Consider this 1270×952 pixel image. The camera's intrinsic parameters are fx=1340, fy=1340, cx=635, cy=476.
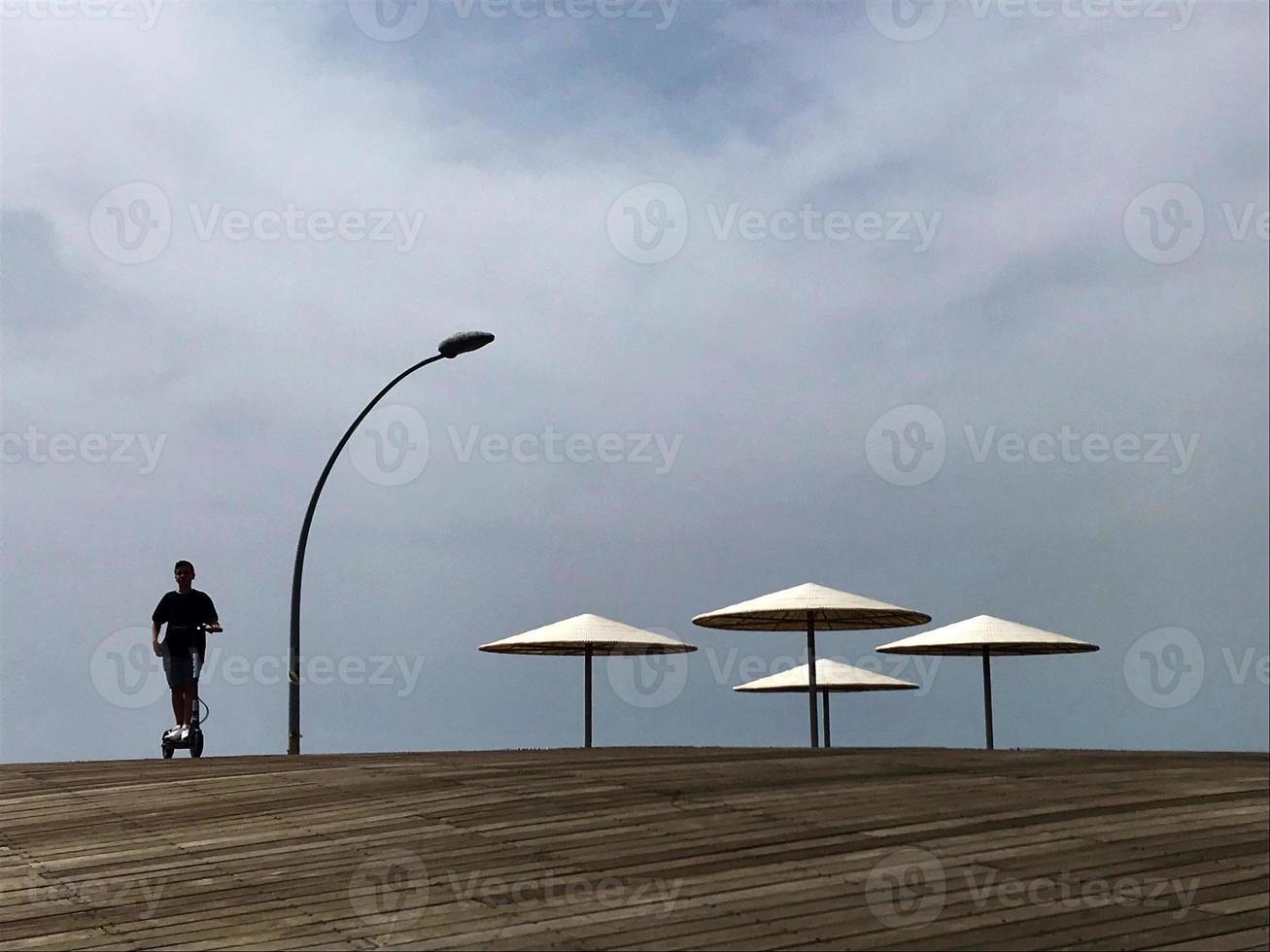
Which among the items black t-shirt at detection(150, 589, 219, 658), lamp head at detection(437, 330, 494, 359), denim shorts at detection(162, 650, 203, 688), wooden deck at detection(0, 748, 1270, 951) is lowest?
wooden deck at detection(0, 748, 1270, 951)

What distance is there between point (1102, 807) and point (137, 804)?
6.89 meters

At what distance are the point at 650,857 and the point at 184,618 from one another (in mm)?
7495

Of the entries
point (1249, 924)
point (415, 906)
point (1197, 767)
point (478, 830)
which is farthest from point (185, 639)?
point (1249, 924)

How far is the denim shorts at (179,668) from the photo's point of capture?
1364 centimetres

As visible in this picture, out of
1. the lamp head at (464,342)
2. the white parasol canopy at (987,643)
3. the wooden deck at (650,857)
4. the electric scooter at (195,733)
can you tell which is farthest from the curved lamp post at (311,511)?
the white parasol canopy at (987,643)

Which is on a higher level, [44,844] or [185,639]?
[185,639]

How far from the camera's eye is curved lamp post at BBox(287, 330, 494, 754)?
55.3 ft

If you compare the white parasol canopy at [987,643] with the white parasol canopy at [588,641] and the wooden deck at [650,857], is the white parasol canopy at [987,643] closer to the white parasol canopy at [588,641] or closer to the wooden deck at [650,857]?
the white parasol canopy at [588,641]

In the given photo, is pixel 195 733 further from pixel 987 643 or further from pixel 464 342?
pixel 987 643

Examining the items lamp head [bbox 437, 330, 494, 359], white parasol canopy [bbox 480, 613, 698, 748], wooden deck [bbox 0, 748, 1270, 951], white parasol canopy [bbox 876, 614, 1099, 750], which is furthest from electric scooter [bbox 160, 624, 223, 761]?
white parasol canopy [bbox 876, 614, 1099, 750]

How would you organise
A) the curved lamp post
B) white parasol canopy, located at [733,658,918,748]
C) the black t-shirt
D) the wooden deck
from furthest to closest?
white parasol canopy, located at [733,658,918,748], the curved lamp post, the black t-shirt, the wooden deck

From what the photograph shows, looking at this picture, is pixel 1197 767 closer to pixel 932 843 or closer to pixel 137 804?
pixel 932 843

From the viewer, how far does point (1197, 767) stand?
36.6 ft

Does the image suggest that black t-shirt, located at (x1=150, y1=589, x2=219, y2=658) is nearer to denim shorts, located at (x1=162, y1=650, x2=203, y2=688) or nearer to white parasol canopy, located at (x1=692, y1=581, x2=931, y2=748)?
denim shorts, located at (x1=162, y1=650, x2=203, y2=688)
